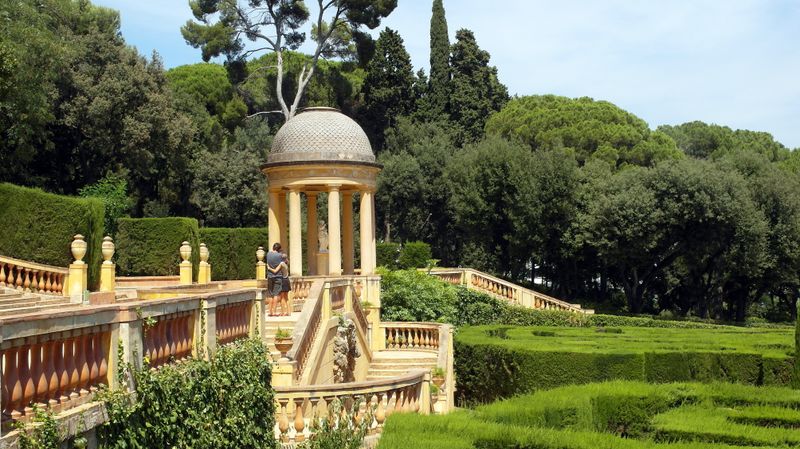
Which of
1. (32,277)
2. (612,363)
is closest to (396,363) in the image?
(612,363)

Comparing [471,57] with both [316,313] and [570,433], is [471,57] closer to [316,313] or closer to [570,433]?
[316,313]

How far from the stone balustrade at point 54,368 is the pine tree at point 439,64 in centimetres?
5540

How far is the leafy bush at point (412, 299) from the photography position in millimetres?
31016

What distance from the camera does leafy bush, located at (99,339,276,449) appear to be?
26.2 ft

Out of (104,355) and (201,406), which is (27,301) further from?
(104,355)

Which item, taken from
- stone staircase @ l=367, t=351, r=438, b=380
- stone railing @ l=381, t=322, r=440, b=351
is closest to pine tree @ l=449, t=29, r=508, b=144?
stone railing @ l=381, t=322, r=440, b=351

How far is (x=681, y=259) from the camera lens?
157 feet

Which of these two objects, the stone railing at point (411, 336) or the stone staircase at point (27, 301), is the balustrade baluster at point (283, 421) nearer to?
the stone staircase at point (27, 301)

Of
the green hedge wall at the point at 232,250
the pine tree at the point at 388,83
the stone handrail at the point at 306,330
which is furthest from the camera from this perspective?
the pine tree at the point at 388,83

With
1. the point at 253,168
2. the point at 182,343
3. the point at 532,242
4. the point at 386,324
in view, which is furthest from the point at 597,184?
the point at 182,343

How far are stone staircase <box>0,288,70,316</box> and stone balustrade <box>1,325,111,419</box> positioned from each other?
34.8 feet

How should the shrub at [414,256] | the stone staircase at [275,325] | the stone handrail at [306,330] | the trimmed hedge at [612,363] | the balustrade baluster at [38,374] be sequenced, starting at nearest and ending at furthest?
the balustrade baluster at [38,374] < the stone handrail at [306,330] < the stone staircase at [275,325] < the trimmed hedge at [612,363] < the shrub at [414,256]

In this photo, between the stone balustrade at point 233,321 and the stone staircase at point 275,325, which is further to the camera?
the stone staircase at point 275,325

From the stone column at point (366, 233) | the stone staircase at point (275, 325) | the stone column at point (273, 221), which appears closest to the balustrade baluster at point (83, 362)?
the stone staircase at point (275, 325)
